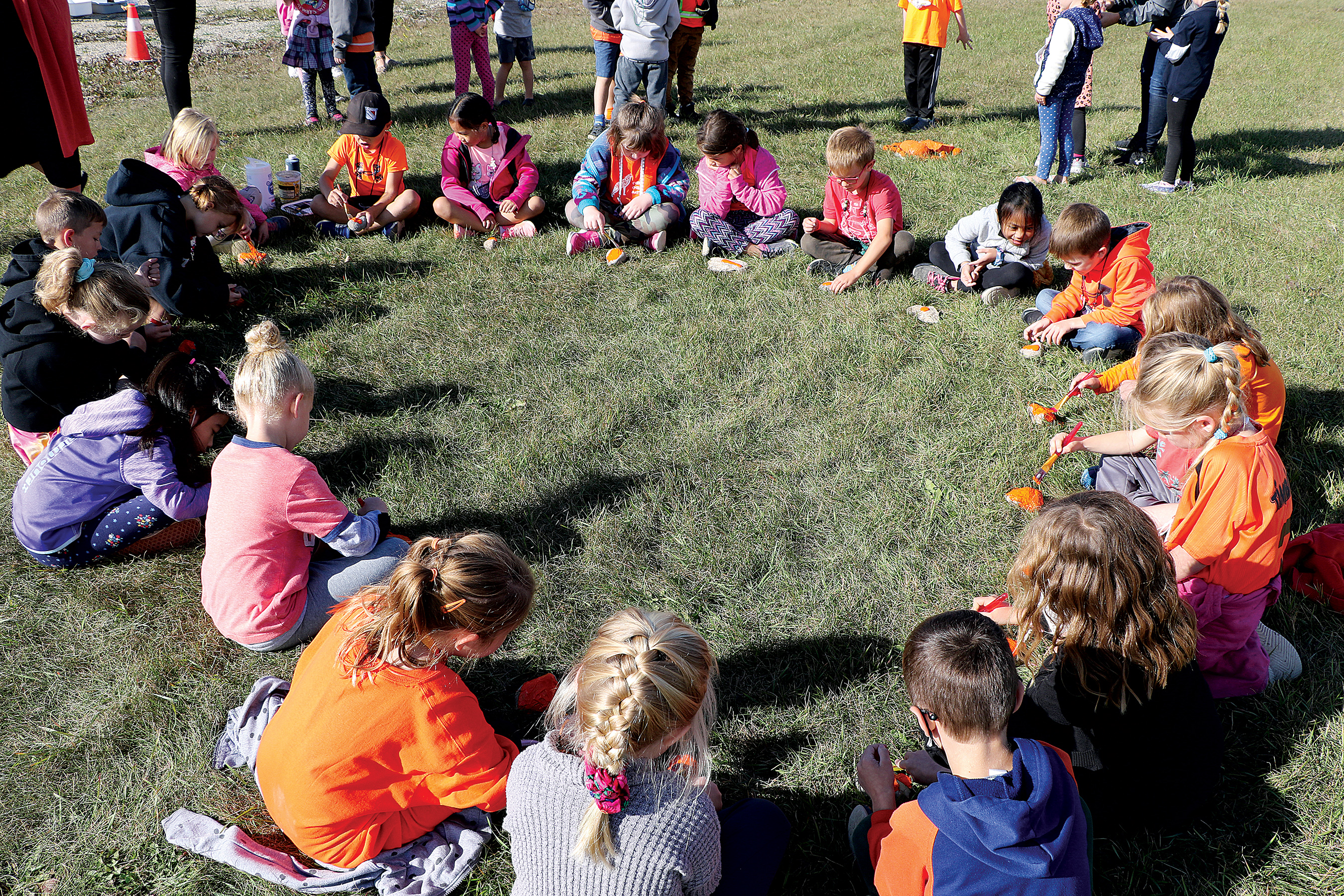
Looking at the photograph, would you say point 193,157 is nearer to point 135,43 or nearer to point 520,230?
point 520,230

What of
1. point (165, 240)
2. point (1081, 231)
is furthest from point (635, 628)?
point (165, 240)

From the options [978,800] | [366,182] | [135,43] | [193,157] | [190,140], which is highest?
[135,43]

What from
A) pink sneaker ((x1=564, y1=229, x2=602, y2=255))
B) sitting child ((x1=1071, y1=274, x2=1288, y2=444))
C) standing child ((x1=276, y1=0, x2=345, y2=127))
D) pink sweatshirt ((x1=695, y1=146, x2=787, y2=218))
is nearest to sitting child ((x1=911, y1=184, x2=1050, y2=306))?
pink sweatshirt ((x1=695, y1=146, x2=787, y2=218))

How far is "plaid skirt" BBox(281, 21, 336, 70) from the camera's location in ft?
28.1

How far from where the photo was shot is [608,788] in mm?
1851

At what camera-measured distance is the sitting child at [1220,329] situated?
3.39 meters

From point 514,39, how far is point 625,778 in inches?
360

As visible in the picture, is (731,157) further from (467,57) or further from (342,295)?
(467,57)

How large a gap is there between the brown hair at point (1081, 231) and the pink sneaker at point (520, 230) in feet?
11.8

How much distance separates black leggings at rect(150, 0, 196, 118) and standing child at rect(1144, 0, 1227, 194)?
8.29 m

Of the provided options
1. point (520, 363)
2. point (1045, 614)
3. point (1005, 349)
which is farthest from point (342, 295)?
point (1045, 614)

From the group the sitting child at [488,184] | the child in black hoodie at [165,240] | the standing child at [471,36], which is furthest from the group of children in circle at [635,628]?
the standing child at [471,36]

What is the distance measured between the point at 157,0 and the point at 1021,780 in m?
8.39

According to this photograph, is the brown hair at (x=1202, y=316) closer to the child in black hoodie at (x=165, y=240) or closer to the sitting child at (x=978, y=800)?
the sitting child at (x=978, y=800)
